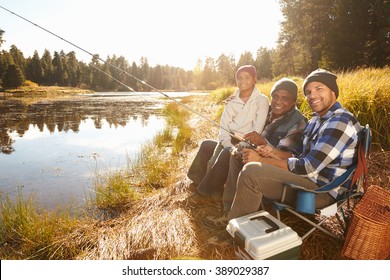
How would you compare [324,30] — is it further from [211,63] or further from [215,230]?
[211,63]

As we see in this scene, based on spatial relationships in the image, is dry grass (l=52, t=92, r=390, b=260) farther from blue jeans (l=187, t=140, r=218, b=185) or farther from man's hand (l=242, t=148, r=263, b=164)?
man's hand (l=242, t=148, r=263, b=164)

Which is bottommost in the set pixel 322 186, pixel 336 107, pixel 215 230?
pixel 215 230

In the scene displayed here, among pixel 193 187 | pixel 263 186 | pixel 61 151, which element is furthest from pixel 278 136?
pixel 61 151

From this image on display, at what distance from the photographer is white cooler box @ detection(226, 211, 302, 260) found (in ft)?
6.42

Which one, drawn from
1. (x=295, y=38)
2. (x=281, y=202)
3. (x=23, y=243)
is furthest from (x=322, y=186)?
(x=295, y=38)

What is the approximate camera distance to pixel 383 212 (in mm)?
2150

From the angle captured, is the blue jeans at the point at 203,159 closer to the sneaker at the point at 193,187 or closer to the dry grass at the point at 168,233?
the sneaker at the point at 193,187

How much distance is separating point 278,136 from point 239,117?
71 centimetres

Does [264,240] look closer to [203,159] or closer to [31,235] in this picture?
[203,159]

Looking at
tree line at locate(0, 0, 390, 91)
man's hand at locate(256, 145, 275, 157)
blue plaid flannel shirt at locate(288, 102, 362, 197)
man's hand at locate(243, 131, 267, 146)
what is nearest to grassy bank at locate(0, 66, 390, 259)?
blue plaid flannel shirt at locate(288, 102, 362, 197)

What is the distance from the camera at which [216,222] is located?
10.3 ft

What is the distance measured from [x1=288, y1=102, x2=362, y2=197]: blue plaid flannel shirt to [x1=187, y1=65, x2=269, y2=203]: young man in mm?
1195

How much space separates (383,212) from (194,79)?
87.6 metres

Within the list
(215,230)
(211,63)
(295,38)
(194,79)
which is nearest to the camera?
(215,230)
